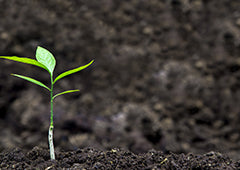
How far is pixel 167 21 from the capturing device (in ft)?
7.10

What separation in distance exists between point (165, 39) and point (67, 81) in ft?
2.72

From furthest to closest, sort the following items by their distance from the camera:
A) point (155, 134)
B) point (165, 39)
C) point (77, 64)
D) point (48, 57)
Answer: point (165, 39)
point (77, 64)
point (155, 134)
point (48, 57)

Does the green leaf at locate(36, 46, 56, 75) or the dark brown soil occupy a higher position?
the green leaf at locate(36, 46, 56, 75)

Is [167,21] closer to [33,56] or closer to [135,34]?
[135,34]

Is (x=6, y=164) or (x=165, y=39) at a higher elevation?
(x=165, y=39)

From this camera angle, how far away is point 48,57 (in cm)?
78

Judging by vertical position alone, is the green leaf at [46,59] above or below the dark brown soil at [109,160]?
above

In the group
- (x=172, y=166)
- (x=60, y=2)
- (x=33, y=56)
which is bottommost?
(x=172, y=166)

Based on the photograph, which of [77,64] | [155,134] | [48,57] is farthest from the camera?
[77,64]

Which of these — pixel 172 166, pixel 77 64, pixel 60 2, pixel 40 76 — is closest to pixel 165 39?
pixel 77 64

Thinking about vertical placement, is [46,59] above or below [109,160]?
above

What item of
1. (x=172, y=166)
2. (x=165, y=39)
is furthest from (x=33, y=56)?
(x=172, y=166)

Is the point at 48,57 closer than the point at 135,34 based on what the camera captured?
Yes

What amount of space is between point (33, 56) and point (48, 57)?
4.11ft
